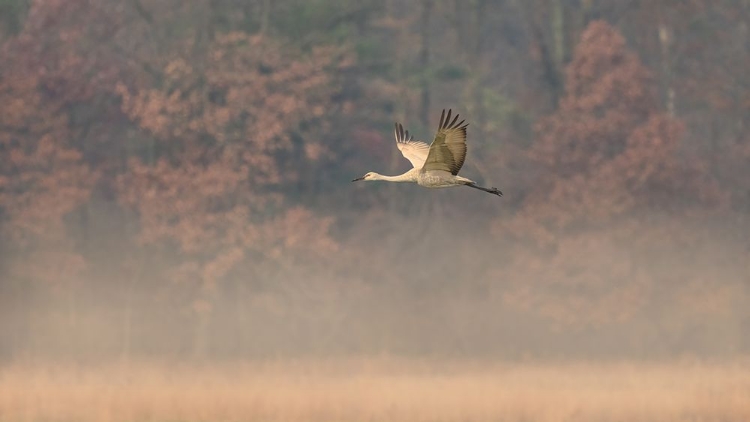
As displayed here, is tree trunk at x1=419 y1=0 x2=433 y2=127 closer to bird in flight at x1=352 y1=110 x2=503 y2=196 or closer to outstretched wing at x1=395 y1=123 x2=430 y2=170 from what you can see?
outstretched wing at x1=395 y1=123 x2=430 y2=170

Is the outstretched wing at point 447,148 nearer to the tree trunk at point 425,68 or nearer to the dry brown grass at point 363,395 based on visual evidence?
the dry brown grass at point 363,395

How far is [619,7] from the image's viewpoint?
36.3 m

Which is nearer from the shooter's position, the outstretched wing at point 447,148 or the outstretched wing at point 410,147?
the outstretched wing at point 447,148

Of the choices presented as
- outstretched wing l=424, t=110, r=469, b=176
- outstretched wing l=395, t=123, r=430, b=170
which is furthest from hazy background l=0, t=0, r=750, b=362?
outstretched wing l=424, t=110, r=469, b=176

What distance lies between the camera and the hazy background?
2912 centimetres

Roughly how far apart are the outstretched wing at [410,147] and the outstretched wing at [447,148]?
1.16 meters

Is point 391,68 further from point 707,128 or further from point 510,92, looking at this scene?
point 707,128

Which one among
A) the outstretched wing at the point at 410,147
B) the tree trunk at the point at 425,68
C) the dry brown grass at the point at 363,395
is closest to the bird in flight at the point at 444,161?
the outstretched wing at the point at 410,147

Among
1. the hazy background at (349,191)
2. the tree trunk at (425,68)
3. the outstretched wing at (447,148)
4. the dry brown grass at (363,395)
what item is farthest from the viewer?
the tree trunk at (425,68)

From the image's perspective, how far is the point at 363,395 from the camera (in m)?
21.9

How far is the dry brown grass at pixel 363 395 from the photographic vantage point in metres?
19.9

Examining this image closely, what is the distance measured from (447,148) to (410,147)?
1.96 meters

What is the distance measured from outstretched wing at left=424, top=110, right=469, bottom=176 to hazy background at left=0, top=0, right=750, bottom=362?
15982 mm

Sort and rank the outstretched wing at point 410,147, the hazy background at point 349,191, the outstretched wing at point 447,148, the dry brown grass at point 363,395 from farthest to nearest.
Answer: the hazy background at point 349,191
the dry brown grass at point 363,395
the outstretched wing at point 410,147
the outstretched wing at point 447,148
